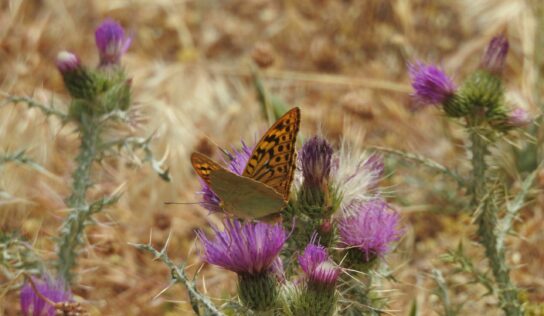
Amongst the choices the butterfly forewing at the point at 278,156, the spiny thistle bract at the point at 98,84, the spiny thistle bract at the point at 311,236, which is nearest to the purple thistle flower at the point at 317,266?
the spiny thistle bract at the point at 311,236

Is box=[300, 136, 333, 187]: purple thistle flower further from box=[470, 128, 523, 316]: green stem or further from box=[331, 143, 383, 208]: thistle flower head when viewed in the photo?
box=[470, 128, 523, 316]: green stem

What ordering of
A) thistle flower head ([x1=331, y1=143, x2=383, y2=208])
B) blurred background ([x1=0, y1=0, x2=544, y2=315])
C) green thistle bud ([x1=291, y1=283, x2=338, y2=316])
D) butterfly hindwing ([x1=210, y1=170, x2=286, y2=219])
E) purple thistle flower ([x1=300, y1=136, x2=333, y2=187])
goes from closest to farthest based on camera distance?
green thistle bud ([x1=291, y1=283, x2=338, y2=316])
butterfly hindwing ([x1=210, y1=170, x2=286, y2=219])
purple thistle flower ([x1=300, y1=136, x2=333, y2=187])
thistle flower head ([x1=331, y1=143, x2=383, y2=208])
blurred background ([x1=0, y1=0, x2=544, y2=315])

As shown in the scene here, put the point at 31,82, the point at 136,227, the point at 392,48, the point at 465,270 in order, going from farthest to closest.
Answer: the point at 392,48 → the point at 31,82 → the point at 136,227 → the point at 465,270

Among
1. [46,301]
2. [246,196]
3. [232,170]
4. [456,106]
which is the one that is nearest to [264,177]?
[246,196]

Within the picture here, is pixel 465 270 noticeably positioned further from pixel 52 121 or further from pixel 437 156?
pixel 52 121

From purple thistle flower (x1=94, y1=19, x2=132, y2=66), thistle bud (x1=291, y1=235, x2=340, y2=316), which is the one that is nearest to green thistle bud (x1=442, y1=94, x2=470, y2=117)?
thistle bud (x1=291, y1=235, x2=340, y2=316)

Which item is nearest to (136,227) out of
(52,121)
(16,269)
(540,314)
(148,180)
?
(148,180)
